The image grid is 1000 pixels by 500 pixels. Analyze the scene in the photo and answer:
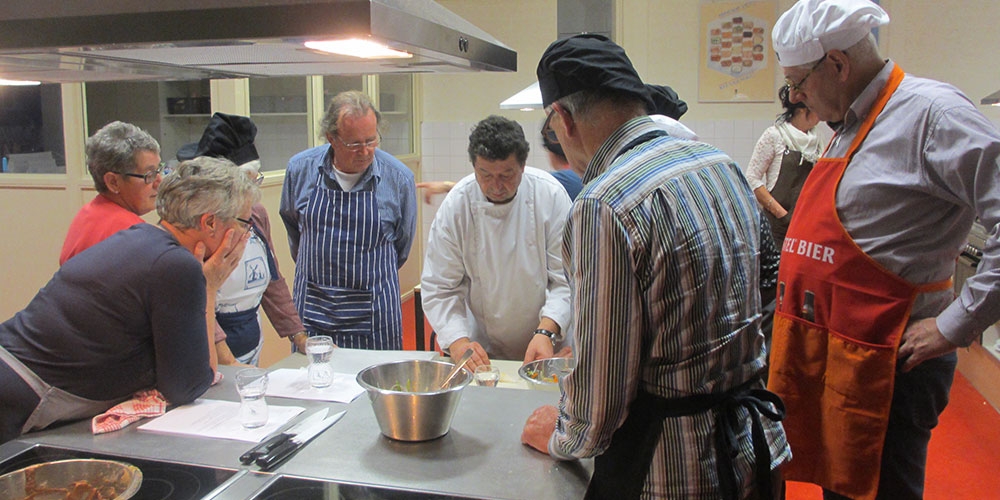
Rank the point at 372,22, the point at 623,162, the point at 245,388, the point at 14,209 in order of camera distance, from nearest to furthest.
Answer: the point at 372,22 < the point at 623,162 < the point at 245,388 < the point at 14,209

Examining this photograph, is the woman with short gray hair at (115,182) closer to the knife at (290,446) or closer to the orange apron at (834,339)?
the knife at (290,446)

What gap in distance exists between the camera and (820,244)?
5.59 ft

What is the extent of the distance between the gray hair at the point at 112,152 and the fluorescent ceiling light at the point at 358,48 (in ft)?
4.21

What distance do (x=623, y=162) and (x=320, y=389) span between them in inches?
41.8

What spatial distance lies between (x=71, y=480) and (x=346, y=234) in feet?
4.89

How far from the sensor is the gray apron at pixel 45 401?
163 cm

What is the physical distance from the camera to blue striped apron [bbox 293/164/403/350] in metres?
2.82

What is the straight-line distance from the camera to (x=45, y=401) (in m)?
1.63

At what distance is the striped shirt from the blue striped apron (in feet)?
5.34

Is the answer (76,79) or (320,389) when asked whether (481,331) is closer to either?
(320,389)

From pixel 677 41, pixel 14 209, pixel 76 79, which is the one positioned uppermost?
pixel 677 41

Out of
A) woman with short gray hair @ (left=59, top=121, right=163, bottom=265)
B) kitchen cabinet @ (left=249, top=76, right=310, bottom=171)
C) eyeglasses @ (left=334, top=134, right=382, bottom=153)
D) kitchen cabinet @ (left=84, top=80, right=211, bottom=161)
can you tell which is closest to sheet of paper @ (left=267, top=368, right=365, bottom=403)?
woman with short gray hair @ (left=59, top=121, right=163, bottom=265)

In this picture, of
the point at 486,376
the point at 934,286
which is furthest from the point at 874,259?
the point at 486,376

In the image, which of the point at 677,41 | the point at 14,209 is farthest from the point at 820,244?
the point at 677,41
